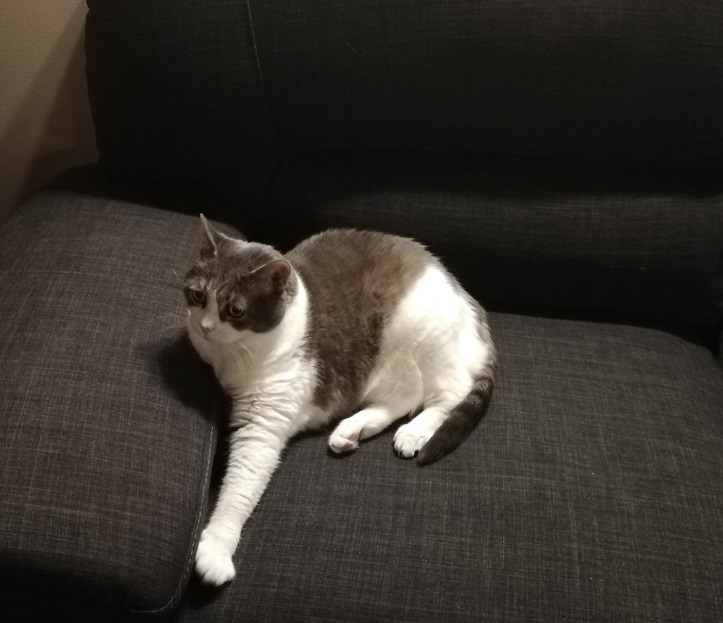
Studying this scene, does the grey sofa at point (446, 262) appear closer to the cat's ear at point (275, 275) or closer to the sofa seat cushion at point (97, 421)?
the sofa seat cushion at point (97, 421)

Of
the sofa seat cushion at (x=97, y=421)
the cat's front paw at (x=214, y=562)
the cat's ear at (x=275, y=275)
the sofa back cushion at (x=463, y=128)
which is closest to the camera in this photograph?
the sofa seat cushion at (x=97, y=421)

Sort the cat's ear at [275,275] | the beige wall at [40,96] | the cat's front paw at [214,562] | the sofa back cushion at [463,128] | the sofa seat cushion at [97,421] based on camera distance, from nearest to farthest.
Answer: the sofa seat cushion at [97,421], the cat's front paw at [214,562], the cat's ear at [275,275], the sofa back cushion at [463,128], the beige wall at [40,96]

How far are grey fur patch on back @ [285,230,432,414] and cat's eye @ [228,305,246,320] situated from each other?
18 centimetres

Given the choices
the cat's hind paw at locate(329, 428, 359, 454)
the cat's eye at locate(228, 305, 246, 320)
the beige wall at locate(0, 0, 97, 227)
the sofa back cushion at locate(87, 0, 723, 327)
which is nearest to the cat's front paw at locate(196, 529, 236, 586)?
the cat's hind paw at locate(329, 428, 359, 454)

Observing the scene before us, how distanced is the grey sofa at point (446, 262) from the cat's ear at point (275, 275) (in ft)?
0.70

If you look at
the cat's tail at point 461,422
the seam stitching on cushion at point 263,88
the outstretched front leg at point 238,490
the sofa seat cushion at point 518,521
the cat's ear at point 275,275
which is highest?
the seam stitching on cushion at point 263,88

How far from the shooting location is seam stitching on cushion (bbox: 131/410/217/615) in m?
0.99

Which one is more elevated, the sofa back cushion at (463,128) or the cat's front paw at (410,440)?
the sofa back cushion at (463,128)

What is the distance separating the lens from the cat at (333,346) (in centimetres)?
119

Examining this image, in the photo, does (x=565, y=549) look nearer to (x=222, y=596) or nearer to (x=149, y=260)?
(x=222, y=596)

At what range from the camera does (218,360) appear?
127 centimetres

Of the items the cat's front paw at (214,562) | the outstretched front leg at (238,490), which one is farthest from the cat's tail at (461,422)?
the cat's front paw at (214,562)

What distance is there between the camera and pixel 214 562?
1.06 meters

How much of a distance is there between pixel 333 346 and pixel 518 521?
48cm
